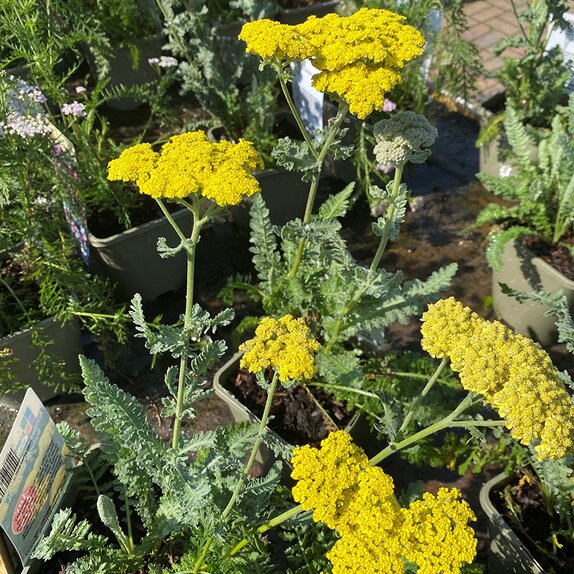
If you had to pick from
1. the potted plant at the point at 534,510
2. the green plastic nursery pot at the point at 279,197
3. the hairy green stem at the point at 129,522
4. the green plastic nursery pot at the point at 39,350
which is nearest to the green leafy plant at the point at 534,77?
the green plastic nursery pot at the point at 279,197

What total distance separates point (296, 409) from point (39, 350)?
1159mm

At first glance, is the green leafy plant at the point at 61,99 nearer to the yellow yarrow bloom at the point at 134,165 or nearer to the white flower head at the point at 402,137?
the yellow yarrow bloom at the point at 134,165

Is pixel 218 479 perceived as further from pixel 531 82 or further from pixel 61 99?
pixel 531 82

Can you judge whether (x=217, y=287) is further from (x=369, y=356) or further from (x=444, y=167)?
(x=444, y=167)

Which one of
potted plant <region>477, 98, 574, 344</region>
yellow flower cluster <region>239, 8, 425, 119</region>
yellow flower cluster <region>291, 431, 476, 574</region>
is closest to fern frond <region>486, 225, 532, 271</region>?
potted plant <region>477, 98, 574, 344</region>

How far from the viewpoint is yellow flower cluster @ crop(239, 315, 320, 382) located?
151 cm

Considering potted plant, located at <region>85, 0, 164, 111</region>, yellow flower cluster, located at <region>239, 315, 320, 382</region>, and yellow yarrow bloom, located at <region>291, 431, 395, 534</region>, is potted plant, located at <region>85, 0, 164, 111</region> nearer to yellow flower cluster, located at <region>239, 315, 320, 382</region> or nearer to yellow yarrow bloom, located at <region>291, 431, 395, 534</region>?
yellow flower cluster, located at <region>239, 315, 320, 382</region>

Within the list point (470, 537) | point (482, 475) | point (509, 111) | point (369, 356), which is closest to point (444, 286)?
point (369, 356)

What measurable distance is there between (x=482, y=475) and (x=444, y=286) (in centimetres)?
94

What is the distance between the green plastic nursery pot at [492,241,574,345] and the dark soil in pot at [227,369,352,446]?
3.49 feet

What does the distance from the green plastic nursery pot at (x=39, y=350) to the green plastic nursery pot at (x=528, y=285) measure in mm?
2045

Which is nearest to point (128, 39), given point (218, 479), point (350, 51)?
point (350, 51)

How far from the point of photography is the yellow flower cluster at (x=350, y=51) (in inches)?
71.7

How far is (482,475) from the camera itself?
2.69 metres
